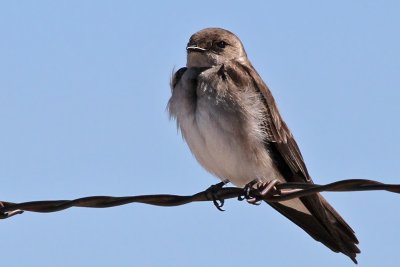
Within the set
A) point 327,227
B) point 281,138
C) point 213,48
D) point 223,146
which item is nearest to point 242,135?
point 223,146

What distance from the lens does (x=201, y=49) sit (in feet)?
27.7

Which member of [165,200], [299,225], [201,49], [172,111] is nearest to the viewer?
[165,200]

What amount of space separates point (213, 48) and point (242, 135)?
4.90ft

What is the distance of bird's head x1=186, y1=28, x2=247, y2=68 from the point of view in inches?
326

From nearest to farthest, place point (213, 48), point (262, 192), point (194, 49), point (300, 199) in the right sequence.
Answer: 1. point (262, 192)
2. point (300, 199)
3. point (194, 49)
4. point (213, 48)

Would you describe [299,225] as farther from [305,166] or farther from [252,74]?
[252,74]

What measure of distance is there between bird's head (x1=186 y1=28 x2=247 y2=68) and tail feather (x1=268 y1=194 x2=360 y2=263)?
168 centimetres

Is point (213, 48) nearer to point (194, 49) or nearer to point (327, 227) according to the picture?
point (194, 49)

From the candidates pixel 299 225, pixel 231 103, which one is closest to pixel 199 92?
pixel 231 103

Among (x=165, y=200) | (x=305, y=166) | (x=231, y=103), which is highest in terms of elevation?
(x=231, y=103)

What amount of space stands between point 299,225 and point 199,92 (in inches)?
54.9

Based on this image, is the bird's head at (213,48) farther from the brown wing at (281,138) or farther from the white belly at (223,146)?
the white belly at (223,146)

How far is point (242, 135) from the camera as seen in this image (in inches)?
289

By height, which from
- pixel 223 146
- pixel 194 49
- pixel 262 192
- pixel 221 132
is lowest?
pixel 262 192
